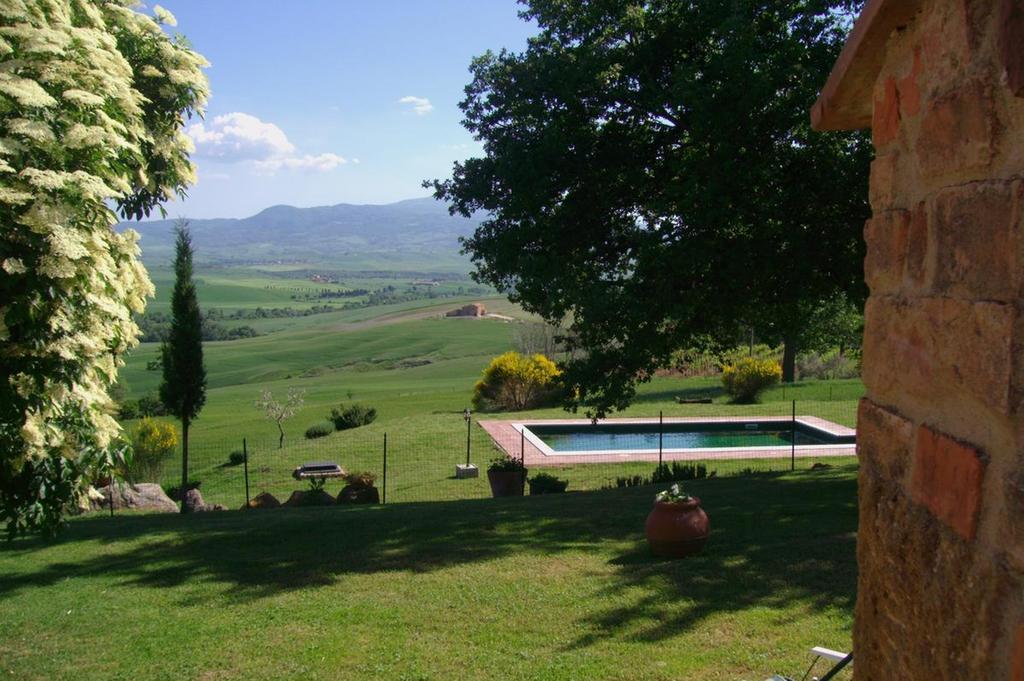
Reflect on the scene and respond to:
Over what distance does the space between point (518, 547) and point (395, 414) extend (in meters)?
22.9

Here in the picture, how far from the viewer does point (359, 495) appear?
53.7ft

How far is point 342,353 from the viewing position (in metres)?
84.7

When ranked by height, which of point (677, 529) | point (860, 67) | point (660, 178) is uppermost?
point (660, 178)

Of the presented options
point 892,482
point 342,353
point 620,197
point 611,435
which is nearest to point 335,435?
point 611,435

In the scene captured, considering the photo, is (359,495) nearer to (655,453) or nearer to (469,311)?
(655,453)

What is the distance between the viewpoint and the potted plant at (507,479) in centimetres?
1673

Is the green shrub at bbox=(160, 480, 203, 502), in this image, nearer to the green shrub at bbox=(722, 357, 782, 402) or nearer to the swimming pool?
the swimming pool

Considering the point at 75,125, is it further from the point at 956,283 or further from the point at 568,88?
the point at 568,88

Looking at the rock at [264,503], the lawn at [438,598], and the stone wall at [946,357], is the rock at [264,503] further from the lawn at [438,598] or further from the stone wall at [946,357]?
the stone wall at [946,357]

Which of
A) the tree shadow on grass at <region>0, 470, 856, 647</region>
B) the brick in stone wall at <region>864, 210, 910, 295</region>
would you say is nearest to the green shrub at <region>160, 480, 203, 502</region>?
the tree shadow on grass at <region>0, 470, 856, 647</region>

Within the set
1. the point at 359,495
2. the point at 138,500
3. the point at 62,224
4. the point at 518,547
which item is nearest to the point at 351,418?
the point at 138,500

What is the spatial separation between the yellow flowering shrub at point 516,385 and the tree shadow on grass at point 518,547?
57.7 feet

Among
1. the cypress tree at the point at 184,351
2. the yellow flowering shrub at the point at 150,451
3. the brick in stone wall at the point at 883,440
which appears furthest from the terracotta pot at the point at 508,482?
the brick in stone wall at the point at 883,440

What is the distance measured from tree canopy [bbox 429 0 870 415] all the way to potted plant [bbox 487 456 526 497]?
3.26 metres
